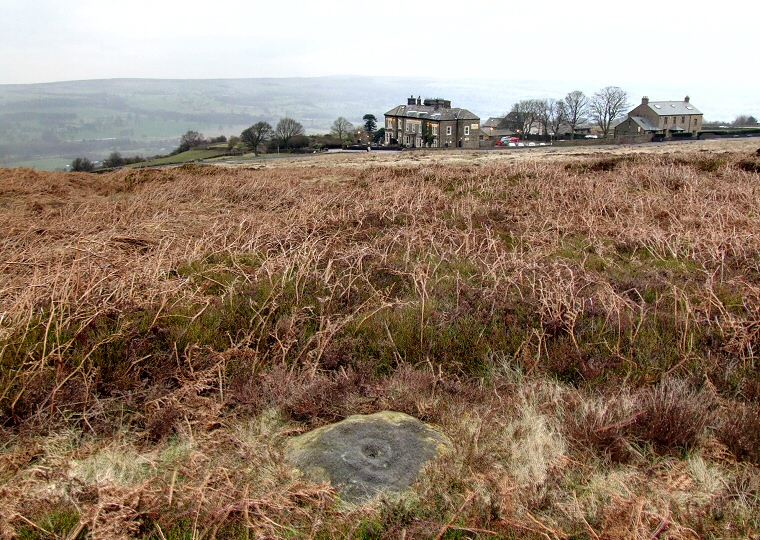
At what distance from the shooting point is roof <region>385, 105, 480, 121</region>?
77938 mm

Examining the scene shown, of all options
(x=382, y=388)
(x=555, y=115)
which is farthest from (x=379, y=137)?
(x=382, y=388)

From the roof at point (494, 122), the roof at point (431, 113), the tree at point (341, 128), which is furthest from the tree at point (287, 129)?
the roof at point (494, 122)

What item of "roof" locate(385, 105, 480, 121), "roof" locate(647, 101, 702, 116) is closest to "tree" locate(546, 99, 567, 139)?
"roof" locate(647, 101, 702, 116)

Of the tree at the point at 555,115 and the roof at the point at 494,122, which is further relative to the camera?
the roof at the point at 494,122

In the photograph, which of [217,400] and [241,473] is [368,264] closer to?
[217,400]

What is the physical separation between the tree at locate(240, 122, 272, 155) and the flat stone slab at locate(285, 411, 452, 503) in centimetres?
7436

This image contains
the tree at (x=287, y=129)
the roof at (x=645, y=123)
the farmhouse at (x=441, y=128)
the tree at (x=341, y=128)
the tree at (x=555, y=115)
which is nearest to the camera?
the roof at (x=645, y=123)

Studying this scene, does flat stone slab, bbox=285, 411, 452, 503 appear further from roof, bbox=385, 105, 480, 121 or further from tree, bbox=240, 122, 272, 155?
roof, bbox=385, 105, 480, 121

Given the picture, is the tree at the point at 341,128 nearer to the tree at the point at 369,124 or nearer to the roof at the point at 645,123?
the tree at the point at 369,124

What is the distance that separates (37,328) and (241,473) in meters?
2.68

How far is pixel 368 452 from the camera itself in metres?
3.09

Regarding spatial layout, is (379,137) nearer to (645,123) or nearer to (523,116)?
(523,116)

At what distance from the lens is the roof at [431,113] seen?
77938 millimetres

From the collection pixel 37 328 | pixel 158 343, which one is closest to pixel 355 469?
pixel 158 343
